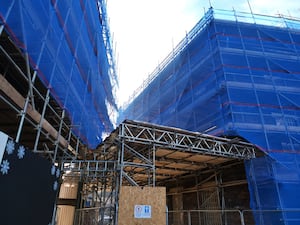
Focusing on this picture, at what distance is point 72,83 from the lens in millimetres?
10516

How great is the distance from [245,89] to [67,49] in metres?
9.64

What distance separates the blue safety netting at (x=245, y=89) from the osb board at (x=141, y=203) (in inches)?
196

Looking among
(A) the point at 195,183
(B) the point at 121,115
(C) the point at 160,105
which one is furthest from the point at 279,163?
(B) the point at 121,115

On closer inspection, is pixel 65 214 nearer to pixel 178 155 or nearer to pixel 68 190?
pixel 68 190

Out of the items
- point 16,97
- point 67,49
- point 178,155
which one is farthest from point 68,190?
point 16,97

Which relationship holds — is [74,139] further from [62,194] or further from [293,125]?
[293,125]

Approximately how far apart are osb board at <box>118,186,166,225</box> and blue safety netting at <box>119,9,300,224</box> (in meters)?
4.99

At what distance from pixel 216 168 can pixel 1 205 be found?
1234 cm

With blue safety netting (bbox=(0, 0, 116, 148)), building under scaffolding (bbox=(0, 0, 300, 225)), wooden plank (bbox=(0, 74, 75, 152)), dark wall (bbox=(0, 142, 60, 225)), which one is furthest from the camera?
building under scaffolding (bbox=(0, 0, 300, 225))

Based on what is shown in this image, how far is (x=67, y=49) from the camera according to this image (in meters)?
9.66

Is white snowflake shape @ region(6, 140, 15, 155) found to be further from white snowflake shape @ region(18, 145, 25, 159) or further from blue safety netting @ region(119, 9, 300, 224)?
blue safety netting @ region(119, 9, 300, 224)

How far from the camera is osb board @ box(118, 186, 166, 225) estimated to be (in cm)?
909

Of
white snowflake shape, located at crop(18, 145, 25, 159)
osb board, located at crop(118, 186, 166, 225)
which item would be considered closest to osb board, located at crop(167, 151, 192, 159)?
osb board, located at crop(118, 186, 166, 225)

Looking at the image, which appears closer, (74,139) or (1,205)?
(1,205)
